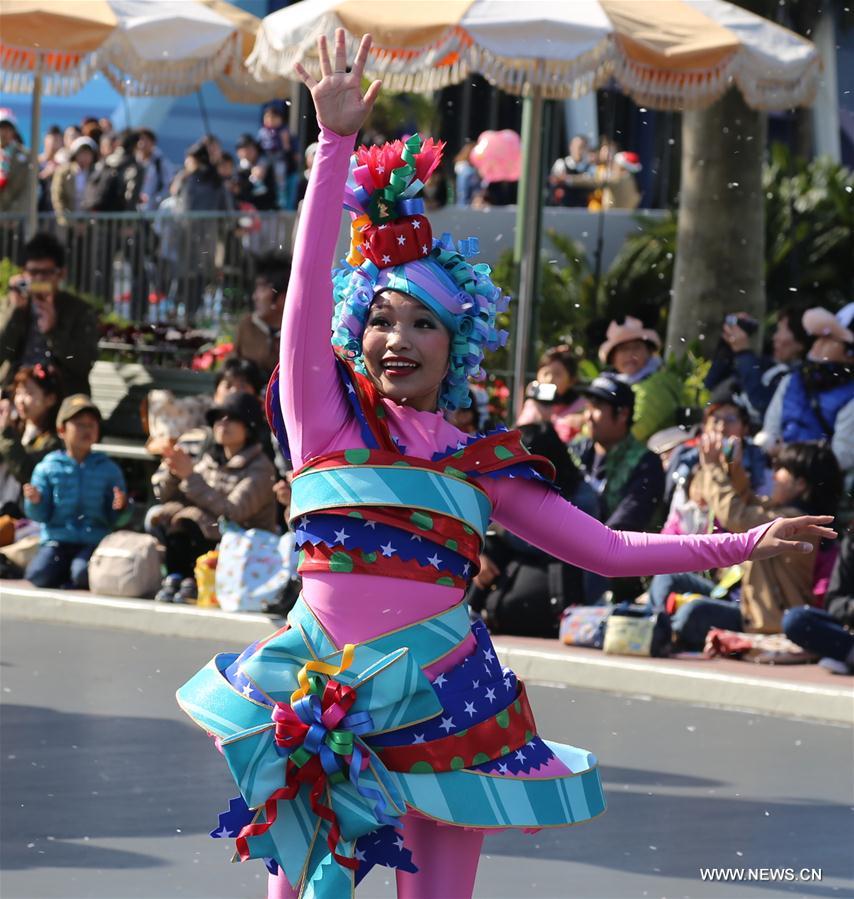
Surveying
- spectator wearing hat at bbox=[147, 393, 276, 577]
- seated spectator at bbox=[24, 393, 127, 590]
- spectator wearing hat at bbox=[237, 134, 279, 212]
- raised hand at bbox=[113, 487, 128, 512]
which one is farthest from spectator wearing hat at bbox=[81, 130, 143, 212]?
spectator wearing hat at bbox=[147, 393, 276, 577]

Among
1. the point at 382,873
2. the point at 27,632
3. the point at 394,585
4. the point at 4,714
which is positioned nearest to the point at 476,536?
the point at 394,585

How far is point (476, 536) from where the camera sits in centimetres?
406

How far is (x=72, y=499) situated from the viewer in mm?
12164

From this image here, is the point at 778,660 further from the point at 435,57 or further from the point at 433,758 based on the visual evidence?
the point at 433,758

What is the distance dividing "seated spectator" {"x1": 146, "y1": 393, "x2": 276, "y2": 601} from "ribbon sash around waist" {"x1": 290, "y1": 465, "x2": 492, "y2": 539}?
7.39 m

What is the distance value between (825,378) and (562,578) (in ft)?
6.41

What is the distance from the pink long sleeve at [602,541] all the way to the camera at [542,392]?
22.8 ft

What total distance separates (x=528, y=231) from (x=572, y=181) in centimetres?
879

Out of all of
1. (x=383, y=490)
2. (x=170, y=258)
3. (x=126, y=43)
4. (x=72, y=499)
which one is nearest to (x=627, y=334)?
(x=72, y=499)

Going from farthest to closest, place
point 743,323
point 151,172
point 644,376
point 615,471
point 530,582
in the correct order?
point 151,172, point 743,323, point 644,376, point 615,471, point 530,582

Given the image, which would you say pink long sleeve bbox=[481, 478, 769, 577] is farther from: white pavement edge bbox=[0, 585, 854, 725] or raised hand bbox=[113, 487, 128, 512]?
raised hand bbox=[113, 487, 128, 512]

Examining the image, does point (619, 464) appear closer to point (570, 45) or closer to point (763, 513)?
point (763, 513)

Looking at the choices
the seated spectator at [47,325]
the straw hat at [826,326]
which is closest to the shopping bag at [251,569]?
the seated spectator at [47,325]

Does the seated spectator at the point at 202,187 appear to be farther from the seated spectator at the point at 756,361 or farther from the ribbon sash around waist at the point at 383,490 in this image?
the ribbon sash around waist at the point at 383,490
